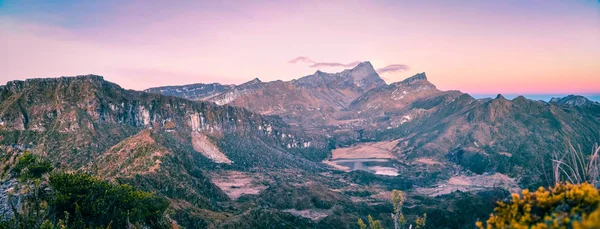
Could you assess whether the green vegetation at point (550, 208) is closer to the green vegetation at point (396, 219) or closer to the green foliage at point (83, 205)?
the green vegetation at point (396, 219)

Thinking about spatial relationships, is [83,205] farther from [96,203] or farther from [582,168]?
[582,168]

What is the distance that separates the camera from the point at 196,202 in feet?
350

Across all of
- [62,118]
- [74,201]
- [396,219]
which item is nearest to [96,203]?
[74,201]

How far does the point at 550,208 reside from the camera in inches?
902

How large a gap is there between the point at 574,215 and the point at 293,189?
136m

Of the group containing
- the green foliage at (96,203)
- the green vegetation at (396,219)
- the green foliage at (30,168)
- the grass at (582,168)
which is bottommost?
the green vegetation at (396,219)

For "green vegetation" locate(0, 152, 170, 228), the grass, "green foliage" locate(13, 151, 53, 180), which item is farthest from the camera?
"green foliage" locate(13, 151, 53, 180)

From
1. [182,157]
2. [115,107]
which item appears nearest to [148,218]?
[182,157]

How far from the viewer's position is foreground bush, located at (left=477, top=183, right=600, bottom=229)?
2039 centimetres

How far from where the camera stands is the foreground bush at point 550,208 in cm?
2039

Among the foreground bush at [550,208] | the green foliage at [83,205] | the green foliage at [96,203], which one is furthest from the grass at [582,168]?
the green foliage at [96,203]

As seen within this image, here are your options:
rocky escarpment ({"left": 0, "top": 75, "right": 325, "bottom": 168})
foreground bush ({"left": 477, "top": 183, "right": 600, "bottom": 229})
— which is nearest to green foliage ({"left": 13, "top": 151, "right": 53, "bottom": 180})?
foreground bush ({"left": 477, "top": 183, "right": 600, "bottom": 229})

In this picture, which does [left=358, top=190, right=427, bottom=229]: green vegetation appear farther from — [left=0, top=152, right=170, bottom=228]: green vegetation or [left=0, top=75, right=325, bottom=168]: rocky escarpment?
[left=0, top=75, right=325, bottom=168]: rocky escarpment

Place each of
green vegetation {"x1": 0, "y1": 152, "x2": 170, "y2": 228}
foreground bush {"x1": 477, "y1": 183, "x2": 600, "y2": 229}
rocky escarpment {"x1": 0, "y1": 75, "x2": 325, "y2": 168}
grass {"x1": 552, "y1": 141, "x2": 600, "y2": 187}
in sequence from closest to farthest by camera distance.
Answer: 1. foreground bush {"x1": 477, "y1": 183, "x2": 600, "y2": 229}
2. grass {"x1": 552, "y1": 141, "x2": 600, "y2": 187}
3. green vegetation {"x1": 0, "y1": 152, "x2": 170, "y2": 228}
4. rocky escarpment {"x1": 0, "y1": 75, "x2": 325, "y2": 168}
